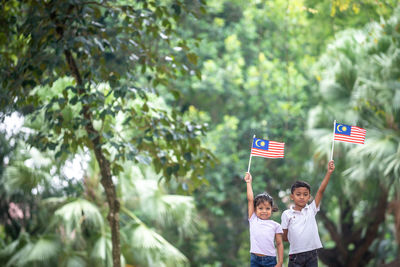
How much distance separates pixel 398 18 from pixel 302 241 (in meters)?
6.73

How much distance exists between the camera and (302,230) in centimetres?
364

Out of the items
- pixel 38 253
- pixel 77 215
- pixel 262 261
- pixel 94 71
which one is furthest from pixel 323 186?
pixel 38 253

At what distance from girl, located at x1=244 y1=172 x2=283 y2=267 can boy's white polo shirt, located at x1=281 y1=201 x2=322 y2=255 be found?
80 millimetres

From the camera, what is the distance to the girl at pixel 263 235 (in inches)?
141

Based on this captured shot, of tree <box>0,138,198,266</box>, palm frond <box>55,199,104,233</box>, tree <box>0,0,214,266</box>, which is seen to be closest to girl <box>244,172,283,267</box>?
tree <box>0,0,214,266</box>

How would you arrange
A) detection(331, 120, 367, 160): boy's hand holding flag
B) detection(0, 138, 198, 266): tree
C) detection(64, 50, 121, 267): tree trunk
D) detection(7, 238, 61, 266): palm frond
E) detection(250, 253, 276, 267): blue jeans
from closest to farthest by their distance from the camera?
detection(250, 253, 276, 267): blue jeans → detection(331, 120, 367, 160): boy's hand holding flag → detection(64, 50, 121, 267): tree trunk → detection(7, 238, 61, 266): palm frond → detection(0, 138, 198, 266): tree

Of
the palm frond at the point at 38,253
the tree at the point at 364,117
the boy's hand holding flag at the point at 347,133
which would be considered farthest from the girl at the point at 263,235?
the palm frond at the point at 38,253

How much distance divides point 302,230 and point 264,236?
0.25m

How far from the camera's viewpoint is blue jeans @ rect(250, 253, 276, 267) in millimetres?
3574

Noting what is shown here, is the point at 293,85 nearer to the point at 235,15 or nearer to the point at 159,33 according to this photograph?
the point at 235,15

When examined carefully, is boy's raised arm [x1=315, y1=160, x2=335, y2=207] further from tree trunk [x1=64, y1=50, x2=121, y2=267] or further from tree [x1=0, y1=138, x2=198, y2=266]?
tree [x1=0, y1=138, x2=198, y2=266]

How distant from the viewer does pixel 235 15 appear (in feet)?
46.7

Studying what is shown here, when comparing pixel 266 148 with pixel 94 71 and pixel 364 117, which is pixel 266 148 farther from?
pixel 364 117

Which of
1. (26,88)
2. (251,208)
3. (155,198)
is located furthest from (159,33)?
(155,198)
